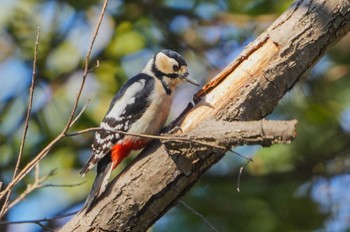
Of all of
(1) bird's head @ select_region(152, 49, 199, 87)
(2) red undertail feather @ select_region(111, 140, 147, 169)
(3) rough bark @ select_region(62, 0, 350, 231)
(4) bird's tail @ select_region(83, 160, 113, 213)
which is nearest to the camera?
(3) rough bark @ select_region(62, 0, 350, 231)

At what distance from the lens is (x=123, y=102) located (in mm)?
3352

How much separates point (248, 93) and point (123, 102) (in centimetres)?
77

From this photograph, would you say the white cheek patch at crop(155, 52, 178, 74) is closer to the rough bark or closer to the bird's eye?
the bird's eye

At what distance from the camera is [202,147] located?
261cm

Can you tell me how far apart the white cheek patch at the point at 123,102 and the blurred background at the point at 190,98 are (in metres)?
1.00

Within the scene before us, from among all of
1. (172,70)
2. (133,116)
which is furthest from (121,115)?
(172,70)

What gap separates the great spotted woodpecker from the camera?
3.29 meters

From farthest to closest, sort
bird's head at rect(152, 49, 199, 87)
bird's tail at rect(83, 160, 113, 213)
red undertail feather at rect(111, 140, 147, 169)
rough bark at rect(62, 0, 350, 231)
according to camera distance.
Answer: bird's head at rect(152, 49, 199, 87)
red undertail feather at rect(111, 140, 147, 169)
bird's tail at rect(83, 160, 113, 213)
rough bark at rect(62, 0, 350, 231)

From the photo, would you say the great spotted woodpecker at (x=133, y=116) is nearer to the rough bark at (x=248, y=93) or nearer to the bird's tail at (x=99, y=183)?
the bird's tail at (x=99, y=183)

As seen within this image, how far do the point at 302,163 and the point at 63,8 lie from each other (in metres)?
1.70

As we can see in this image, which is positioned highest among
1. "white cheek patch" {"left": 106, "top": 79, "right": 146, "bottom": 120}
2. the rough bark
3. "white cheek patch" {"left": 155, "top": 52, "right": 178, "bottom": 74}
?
"white cheek patch" {"left": 155, "top": 52, "right": 178, "bottom": 74}

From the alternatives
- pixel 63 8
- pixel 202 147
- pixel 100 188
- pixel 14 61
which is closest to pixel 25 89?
pixel 14 61

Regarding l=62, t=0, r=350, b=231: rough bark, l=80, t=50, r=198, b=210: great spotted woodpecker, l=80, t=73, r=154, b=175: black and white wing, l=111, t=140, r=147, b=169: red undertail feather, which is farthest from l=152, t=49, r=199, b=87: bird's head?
l=62, t=0, r=350, b=231: rough bark

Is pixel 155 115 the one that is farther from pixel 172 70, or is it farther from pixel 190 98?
pixel 190 98
